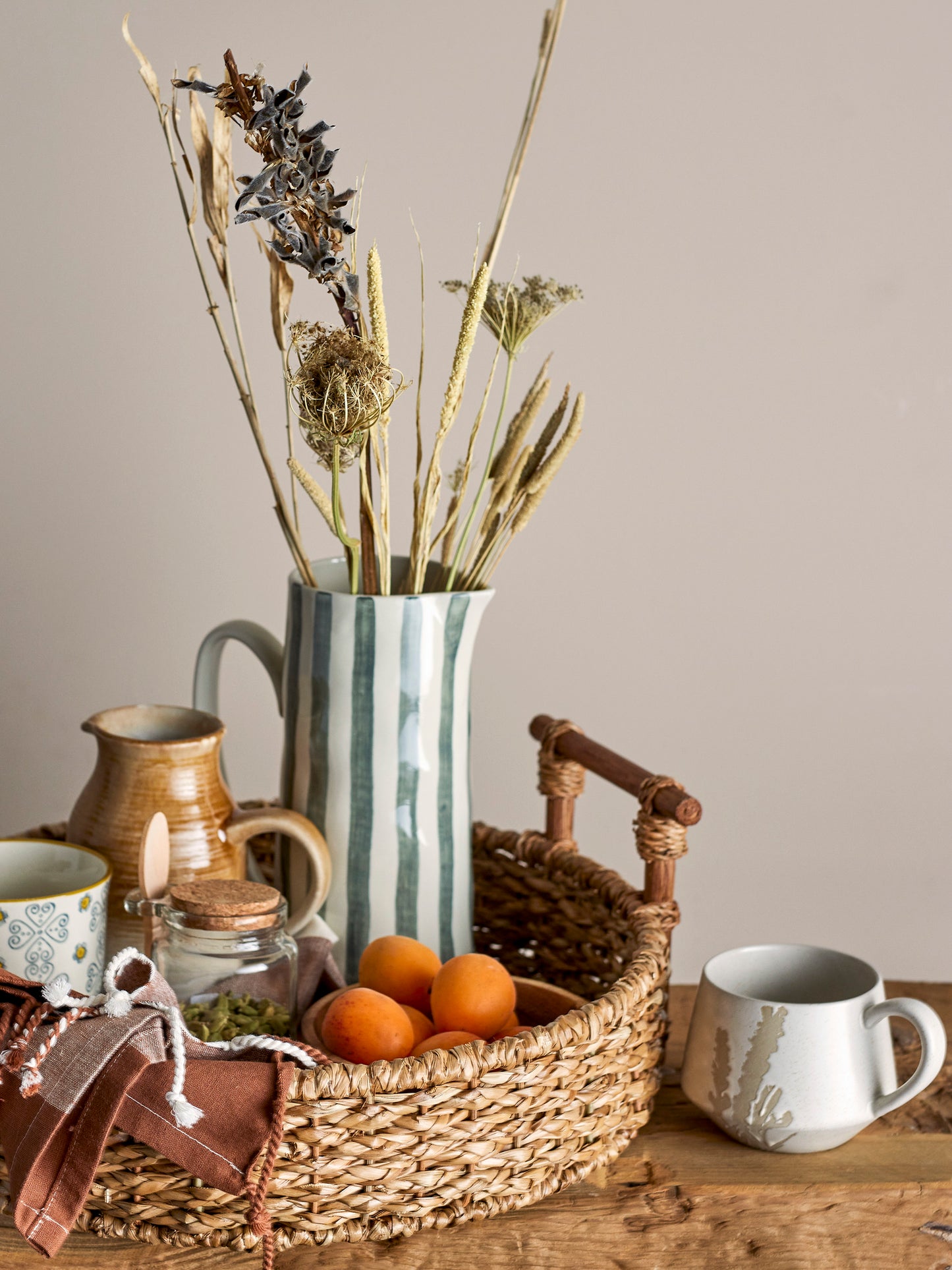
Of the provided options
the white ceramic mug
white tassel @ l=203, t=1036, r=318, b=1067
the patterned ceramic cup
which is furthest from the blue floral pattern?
the white ceramic mug

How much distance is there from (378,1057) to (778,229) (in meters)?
0.78

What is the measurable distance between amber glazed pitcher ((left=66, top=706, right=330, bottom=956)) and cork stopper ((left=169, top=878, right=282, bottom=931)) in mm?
62

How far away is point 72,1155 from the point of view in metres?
0.47

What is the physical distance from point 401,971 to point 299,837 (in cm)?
10

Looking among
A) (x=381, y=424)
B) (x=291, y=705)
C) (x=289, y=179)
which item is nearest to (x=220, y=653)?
(x=291, y=705)

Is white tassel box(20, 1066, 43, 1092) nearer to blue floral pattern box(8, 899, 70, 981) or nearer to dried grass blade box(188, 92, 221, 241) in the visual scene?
blue floral pattern box(8, 899, 70, 981)

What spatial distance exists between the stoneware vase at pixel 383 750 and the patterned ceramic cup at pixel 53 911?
0.13 metres

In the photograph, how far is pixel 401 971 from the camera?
612 mm

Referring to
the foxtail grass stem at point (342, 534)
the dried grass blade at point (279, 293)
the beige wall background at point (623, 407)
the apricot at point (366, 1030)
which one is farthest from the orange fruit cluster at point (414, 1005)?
the beige wall background at point (623, 407)

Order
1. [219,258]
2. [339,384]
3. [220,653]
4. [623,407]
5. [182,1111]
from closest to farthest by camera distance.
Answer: [182,1111] → [339,384] → [219,258] → [220,653] → [623,407]

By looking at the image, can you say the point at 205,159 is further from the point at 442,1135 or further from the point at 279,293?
the point at 442,1135

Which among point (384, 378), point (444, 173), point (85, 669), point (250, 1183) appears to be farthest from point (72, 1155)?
point (444, 173)

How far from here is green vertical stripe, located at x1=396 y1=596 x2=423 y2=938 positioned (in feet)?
2.18

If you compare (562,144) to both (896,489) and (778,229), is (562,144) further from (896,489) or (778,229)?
(896,489)
